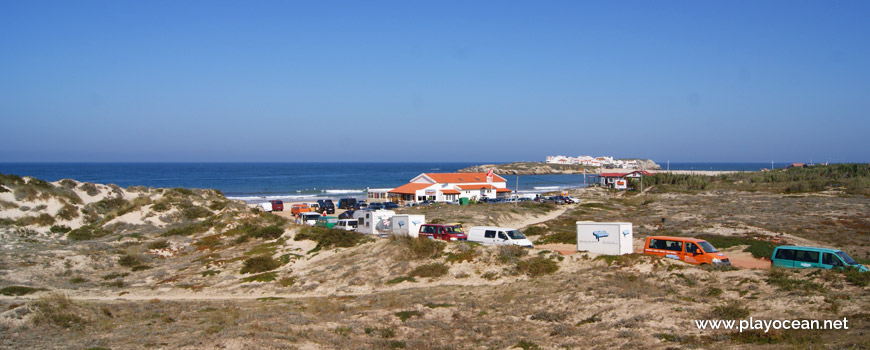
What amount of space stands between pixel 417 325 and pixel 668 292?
8498mm

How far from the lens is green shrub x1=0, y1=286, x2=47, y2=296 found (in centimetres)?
2346

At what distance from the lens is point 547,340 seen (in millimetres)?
14852

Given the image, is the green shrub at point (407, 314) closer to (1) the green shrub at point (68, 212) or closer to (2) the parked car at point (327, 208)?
(1) the green shrub at point (68, 212)

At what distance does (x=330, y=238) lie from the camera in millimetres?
33062

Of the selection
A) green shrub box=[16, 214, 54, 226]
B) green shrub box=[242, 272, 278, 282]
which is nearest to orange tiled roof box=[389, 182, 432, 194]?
green shrub box=[16, 214, 54, 226]

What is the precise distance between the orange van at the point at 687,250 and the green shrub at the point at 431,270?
9341 mm

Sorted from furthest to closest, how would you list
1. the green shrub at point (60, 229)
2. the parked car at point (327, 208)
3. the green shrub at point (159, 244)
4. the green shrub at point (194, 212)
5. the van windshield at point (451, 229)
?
the parked car at point (327, 208) < the green shrub at point (194, 212) < the green shrub at point (60, 229) < the green shrub at point (159, 244) < the van windshield at point (451, 229)

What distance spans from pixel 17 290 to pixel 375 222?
21196 mm

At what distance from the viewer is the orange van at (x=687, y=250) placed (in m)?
22.0

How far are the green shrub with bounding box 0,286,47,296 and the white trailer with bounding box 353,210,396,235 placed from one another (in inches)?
790

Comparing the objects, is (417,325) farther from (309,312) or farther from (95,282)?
(95,282)

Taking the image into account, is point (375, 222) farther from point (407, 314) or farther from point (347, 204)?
point (347, 204)

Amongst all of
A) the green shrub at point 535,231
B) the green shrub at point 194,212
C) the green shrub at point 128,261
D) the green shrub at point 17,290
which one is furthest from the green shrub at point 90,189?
the green shrub at point 535,231

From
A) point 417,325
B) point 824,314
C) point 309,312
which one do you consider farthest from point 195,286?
point 824,314
